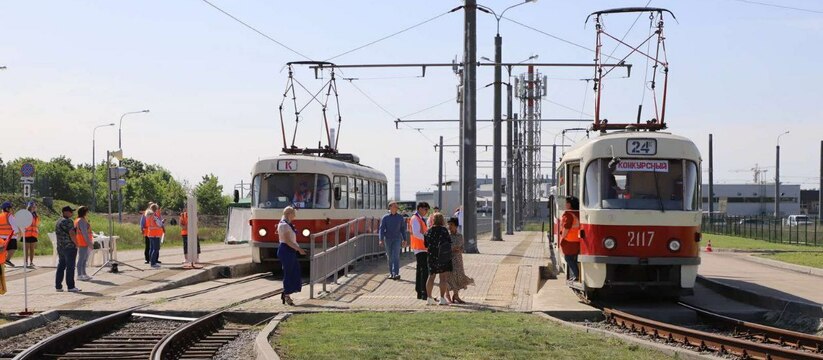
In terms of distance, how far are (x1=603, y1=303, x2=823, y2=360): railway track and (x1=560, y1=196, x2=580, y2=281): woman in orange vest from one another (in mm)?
2635

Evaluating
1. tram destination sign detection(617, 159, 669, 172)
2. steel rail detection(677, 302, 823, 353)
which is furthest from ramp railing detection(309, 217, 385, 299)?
steel rail detection(677, 302, 823, 353)

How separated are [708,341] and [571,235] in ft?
19.8

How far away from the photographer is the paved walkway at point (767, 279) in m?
20.6

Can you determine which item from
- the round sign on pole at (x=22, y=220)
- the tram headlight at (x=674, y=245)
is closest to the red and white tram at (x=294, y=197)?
the round sign on pole at (x=22, y=220)

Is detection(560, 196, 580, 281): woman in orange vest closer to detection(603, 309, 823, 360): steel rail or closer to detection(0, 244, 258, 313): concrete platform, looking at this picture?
detection(603, 309, 823, 360): steel rail

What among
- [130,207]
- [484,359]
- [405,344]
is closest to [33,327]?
[405,344]

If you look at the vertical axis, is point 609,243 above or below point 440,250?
above

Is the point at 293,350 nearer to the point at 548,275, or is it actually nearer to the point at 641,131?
the point at 641,131

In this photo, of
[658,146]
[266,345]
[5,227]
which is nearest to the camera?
[266,345]

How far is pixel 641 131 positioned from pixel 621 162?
1160 mm

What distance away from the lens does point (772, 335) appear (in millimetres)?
14680

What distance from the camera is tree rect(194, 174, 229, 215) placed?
94938 millimetres

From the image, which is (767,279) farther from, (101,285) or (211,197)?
(211,197)

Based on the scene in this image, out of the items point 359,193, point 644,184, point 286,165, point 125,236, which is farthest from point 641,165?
point 125,236
